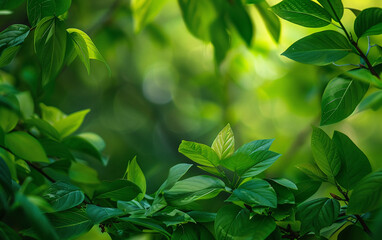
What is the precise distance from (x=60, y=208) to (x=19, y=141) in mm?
66

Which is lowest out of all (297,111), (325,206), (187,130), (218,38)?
(187,130)

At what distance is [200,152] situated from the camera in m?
0.26

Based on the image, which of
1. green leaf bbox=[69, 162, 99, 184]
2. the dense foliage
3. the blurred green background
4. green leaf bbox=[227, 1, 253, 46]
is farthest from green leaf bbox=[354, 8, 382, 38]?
the blurred green background

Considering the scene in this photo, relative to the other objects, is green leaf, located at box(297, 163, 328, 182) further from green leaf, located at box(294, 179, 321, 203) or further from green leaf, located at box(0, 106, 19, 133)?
green leaf, located at box(0, 106, 19, 133)

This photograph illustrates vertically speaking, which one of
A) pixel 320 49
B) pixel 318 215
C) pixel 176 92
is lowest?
pixel 176 92

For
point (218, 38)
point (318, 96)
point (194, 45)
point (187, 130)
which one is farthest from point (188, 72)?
point (218, 38)

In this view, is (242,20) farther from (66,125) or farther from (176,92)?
(176,92)

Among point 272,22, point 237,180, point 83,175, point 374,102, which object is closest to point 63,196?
point 83,175

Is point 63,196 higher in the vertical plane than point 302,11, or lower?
lower

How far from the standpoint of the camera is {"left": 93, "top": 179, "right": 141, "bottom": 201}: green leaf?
27 cm

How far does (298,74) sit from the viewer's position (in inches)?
38.7

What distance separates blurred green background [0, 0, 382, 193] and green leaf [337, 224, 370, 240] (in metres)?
0.57

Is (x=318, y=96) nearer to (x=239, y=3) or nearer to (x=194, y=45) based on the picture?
(x=239, y=3)

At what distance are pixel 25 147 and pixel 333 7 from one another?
25 cm
